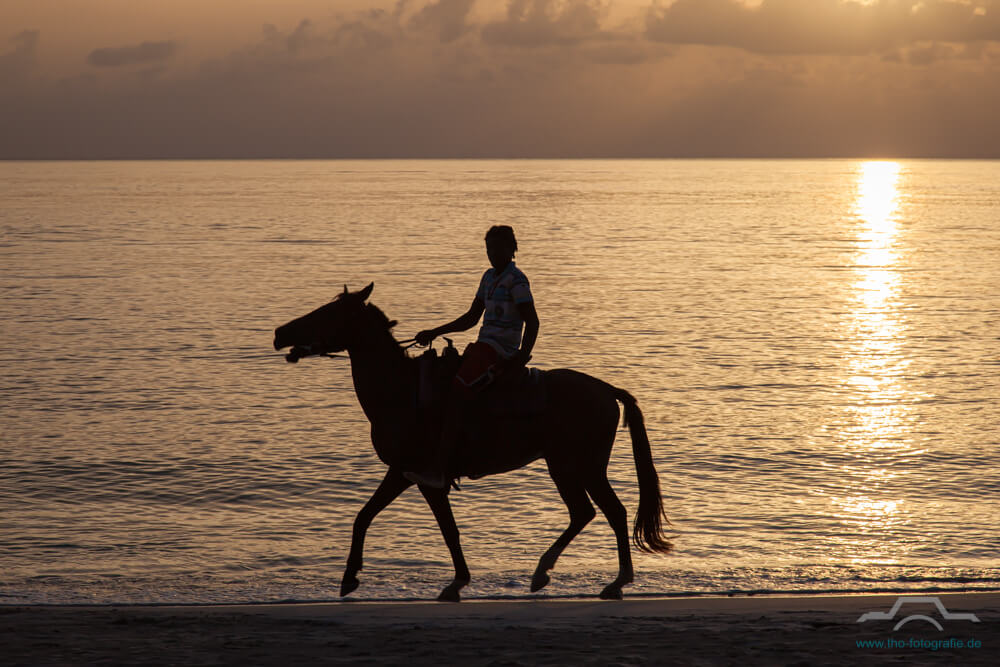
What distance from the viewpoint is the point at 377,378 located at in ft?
29.3

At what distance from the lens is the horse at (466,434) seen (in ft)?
29.0

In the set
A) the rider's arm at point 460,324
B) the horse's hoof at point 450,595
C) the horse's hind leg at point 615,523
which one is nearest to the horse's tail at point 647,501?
the horse's hind leg at point 615,523

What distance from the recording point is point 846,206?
426 ft

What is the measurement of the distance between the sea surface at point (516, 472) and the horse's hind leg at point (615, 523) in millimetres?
534

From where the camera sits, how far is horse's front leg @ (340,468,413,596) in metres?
8.95

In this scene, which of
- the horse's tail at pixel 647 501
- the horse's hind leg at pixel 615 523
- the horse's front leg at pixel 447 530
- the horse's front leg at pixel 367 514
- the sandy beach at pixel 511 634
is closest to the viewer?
the sandy beach at pixel 511 634

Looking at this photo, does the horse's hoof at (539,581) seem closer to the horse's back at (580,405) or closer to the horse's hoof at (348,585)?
the horse's back at (580,405)

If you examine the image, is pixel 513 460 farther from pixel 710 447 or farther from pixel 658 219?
pixel 658 219

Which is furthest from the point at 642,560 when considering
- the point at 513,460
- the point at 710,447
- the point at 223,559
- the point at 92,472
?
the point at 92,472

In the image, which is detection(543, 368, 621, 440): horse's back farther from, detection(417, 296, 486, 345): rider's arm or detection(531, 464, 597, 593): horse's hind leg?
detection(417, 296, 486, 345): rider's arm

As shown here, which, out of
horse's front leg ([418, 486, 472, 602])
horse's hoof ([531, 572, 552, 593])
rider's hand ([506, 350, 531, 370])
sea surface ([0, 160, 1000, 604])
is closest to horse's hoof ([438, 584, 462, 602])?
horse's front leg ([418, 486, 472, 602])

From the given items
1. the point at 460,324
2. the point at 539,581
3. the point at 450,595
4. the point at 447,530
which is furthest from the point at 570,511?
the point at 460,324

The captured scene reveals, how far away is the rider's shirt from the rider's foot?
113 cm

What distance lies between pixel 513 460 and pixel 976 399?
14262 mm
